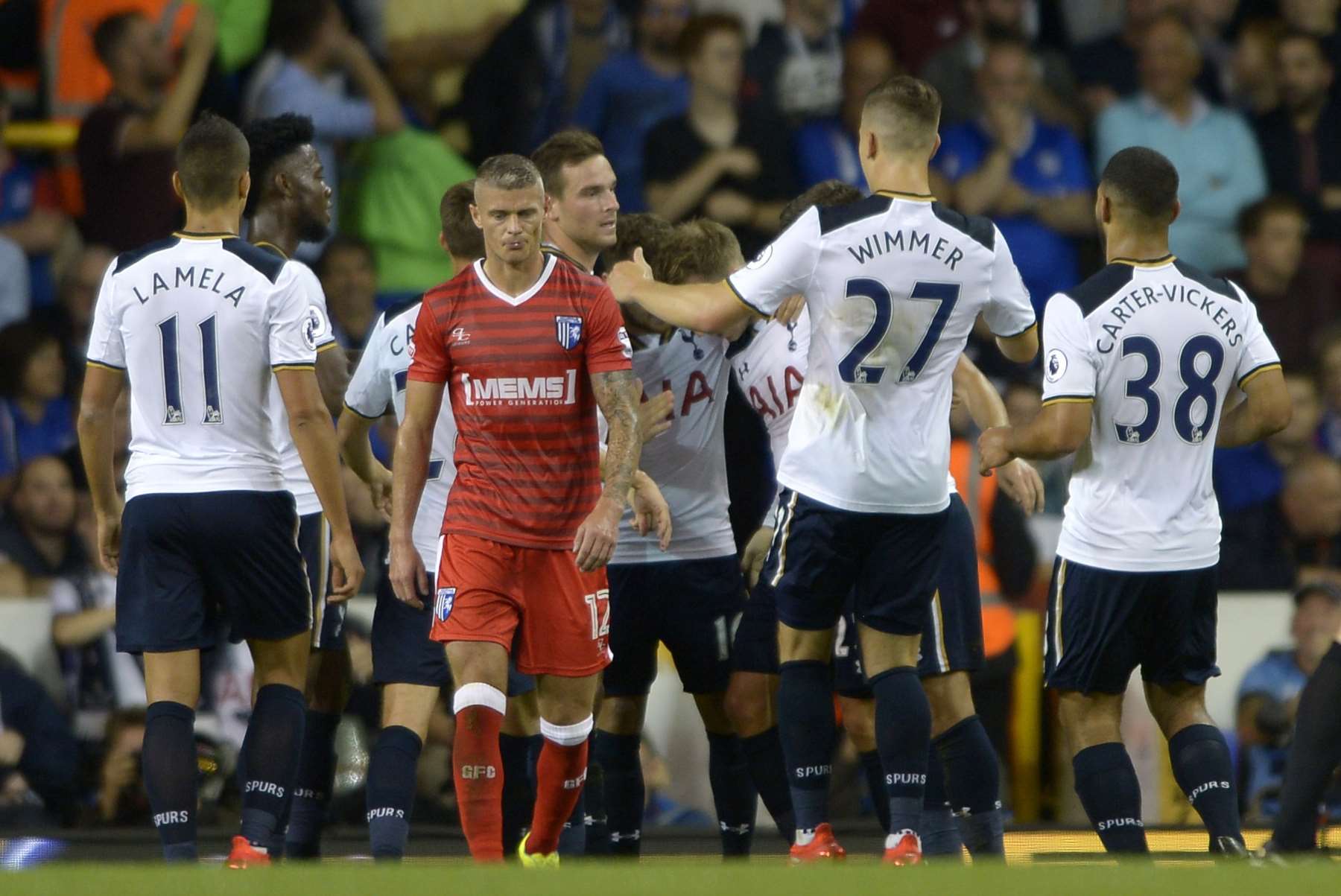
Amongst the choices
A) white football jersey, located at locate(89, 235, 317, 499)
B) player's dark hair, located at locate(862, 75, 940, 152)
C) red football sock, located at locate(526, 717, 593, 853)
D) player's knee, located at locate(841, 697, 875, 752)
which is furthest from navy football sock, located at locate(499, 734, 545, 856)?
player's dark hair, located at locate(862, 75, 940, 152)

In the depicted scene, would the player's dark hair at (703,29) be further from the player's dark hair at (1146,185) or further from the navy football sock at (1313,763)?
the navy football sock at (1313,763)

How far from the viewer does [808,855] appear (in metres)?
5.51

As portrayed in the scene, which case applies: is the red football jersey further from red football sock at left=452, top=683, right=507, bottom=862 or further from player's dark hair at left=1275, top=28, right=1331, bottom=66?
player's dark hair at left=1275, top=28, right=1331, bottom=66

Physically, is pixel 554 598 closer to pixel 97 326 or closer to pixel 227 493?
pixel 227 493

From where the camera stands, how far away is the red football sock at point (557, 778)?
5.32 m

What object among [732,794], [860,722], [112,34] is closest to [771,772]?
[732,794]

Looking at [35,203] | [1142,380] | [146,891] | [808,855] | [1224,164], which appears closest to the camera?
[146,891]

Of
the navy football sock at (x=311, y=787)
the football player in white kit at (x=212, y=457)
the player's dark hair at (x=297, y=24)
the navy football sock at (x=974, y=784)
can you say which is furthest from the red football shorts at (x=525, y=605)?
the player's dark hair at (x=297, y=24)

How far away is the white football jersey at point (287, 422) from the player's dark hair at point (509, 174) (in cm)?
70

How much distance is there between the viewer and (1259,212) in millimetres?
9766

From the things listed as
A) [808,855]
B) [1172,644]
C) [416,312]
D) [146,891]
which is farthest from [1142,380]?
[146,891]

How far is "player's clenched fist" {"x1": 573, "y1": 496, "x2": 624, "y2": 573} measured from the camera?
509cm

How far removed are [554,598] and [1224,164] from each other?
5941 mm

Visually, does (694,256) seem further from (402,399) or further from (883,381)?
(883,381)
